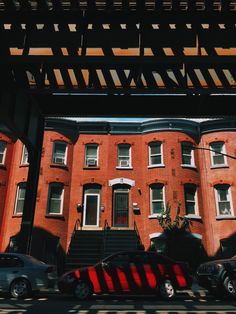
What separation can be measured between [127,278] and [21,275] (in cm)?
376

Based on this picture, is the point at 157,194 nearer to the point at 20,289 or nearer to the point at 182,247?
the point at 182,247

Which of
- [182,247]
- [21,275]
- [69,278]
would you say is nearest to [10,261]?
[21,275]

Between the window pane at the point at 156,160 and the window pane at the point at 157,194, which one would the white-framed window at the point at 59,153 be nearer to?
the window pane at the point at 156,160

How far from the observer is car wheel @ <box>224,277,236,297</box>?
10.7 metres

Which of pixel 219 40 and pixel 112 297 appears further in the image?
pixel 112 297

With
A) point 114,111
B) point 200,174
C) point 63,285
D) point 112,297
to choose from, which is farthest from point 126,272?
point 200,174

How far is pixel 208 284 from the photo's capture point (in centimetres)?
1138

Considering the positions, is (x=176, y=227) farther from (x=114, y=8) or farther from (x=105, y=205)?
(x=114, y=8)

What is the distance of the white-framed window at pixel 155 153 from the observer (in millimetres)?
21891

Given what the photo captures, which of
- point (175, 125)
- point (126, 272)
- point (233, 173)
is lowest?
point (126, 272)

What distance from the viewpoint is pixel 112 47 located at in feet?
27.3

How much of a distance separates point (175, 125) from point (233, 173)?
17.3ft

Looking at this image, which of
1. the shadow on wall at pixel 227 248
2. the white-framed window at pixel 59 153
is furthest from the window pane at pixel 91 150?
the shadow on wall at pixel 227 248

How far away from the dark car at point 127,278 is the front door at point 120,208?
9877 millimetres
